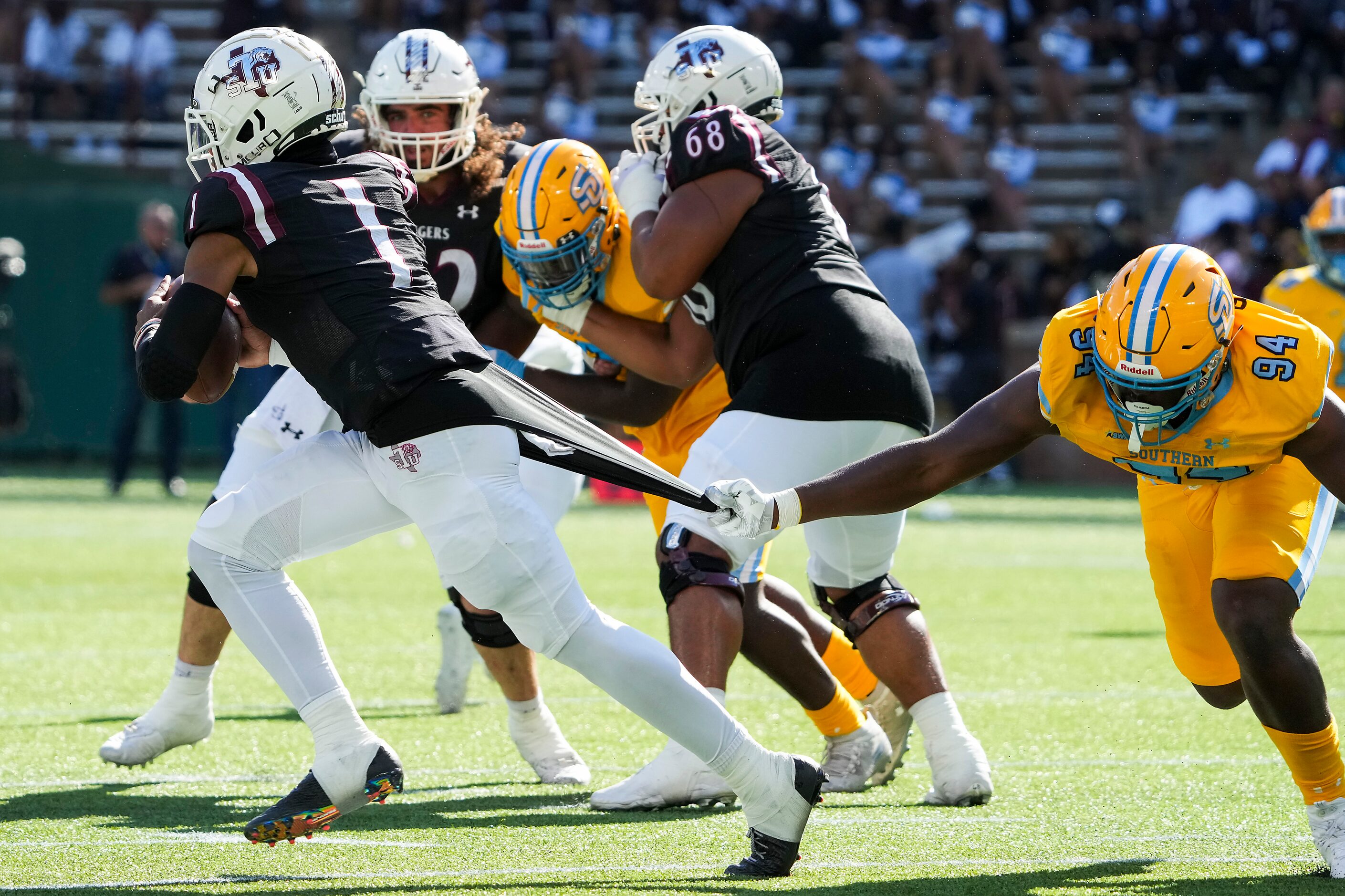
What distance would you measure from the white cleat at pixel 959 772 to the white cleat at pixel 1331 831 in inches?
34.6

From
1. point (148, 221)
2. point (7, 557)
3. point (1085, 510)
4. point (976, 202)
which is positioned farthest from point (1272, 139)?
point (7, 557)

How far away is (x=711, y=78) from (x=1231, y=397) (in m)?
1.76

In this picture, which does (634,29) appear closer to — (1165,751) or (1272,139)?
(1272,139)

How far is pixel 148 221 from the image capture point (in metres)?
13.8

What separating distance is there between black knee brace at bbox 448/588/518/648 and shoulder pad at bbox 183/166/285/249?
4.94ft

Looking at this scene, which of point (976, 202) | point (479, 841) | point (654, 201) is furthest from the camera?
point (976, 202)

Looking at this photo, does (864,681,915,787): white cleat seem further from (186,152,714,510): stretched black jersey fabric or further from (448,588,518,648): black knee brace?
(186,152,714,510): stretched black jersey fabric

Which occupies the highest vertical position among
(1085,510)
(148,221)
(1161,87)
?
(1161,87)

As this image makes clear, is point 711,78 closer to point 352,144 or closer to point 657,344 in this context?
point 657,344

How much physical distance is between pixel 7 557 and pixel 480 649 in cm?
602

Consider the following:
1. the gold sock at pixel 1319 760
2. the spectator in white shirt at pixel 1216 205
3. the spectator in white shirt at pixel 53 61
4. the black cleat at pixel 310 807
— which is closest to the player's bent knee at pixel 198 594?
the black cleat at pixel 310 807

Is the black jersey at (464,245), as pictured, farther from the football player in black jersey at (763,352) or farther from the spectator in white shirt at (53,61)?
the spectator in white shirt at (53,61)

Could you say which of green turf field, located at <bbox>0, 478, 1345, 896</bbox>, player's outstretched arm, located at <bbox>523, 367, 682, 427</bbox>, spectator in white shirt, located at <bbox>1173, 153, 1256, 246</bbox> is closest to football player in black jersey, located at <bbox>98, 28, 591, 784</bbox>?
green turf field, located at <bbox>0, 478, 1345, 896</bbox>

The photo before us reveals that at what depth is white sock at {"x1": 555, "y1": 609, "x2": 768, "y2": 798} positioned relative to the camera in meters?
3.44
